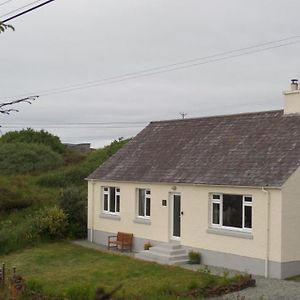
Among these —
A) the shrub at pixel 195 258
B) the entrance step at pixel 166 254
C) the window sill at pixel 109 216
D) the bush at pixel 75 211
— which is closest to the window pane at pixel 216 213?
the shrub at pixel 195 258

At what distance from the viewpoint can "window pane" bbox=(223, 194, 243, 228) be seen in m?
19.2

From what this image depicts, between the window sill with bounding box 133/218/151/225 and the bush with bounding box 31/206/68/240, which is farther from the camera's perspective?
the bush with bounding box 31/206/68/240

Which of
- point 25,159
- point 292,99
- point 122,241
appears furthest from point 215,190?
point 25,159

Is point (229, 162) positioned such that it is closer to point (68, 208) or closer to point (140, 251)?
point (140, 251)

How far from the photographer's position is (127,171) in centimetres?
2498

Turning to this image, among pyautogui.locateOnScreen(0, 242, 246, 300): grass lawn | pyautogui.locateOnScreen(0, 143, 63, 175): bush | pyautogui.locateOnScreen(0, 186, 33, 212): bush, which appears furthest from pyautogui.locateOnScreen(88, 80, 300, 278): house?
pyautogui.locateOnScreen(0, 143, 63, 175): bush

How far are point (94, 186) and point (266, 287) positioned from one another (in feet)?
39.3

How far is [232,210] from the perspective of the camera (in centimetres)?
1955

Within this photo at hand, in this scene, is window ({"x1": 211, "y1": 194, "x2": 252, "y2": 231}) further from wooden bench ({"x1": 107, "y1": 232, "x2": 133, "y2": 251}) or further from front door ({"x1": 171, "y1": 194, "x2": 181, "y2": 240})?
wooden bench ({"x1": 107, "y1": 232, "x2": 133, "y2": 251})

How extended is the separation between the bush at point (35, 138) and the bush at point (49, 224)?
33.0m

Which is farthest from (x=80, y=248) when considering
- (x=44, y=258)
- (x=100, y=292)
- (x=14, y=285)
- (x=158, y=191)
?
(x=100, y=292)

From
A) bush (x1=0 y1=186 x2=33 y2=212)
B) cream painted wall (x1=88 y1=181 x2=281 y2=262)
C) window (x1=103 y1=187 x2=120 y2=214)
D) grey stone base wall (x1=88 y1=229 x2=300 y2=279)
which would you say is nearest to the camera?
grey stone base wall (x1=88 y1=229 x2=300 y2=279)

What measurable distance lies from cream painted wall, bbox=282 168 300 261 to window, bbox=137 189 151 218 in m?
6.93

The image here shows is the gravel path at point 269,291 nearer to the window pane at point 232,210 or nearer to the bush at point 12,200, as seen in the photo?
the window pane at point 232,210
